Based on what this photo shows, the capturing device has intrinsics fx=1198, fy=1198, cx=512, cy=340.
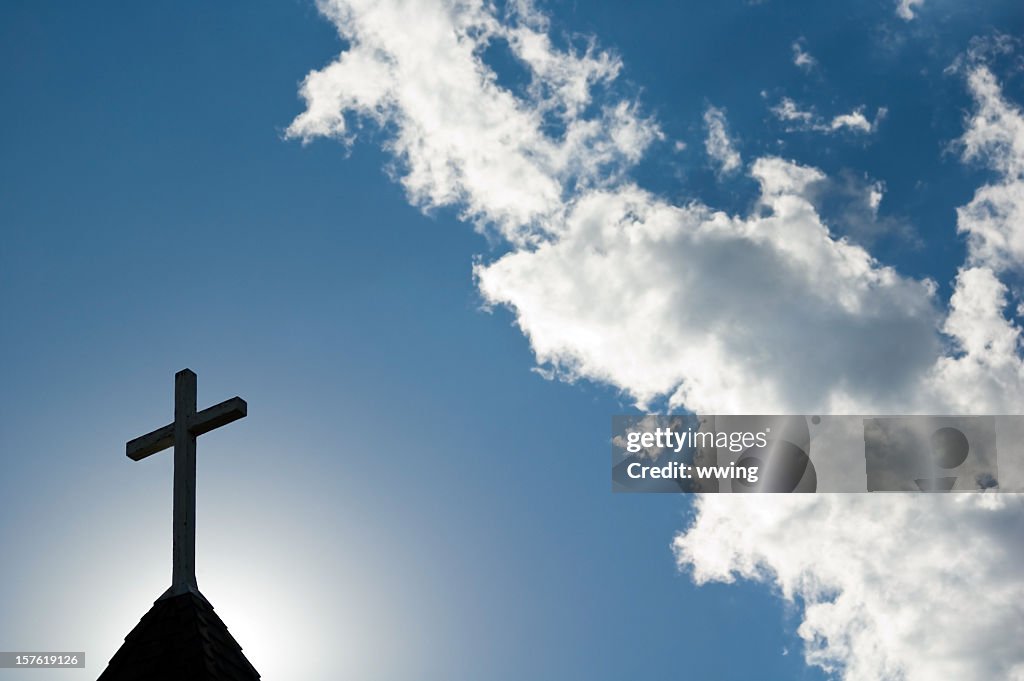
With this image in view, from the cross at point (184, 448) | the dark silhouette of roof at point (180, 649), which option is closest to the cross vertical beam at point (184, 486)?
the cross at point (184, 448)

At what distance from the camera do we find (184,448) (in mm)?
13570

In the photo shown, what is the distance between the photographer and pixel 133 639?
39.1 ft

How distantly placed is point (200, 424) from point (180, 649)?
2.93 metres

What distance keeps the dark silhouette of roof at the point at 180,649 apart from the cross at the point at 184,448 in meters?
0.30

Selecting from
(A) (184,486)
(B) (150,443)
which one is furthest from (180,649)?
(B) (150,443)

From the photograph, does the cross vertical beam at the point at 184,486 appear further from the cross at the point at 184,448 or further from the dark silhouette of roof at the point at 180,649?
the dark silhouette of roof at the point at 180,649

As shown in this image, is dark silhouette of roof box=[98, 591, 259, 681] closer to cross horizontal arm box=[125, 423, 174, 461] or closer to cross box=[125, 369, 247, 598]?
cross box=[125, 369, 247, 598]

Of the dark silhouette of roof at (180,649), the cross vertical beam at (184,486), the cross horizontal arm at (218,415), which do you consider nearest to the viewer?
the dark silhouette of roof at (180,649)

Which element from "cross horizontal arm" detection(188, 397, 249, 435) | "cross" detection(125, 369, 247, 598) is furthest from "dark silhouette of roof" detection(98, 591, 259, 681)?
"cross horizontal arm" detection(188, 397, 249, 435)

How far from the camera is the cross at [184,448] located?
1264 centimetres

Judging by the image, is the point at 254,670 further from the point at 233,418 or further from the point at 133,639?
the point at 233,418

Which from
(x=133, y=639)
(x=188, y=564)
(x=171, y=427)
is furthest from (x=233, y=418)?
(x=133, y=639)

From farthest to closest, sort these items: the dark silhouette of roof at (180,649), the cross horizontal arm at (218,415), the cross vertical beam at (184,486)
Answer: the cross horizontal arm at (218,415)
the cross vertical beam at (184,486)
the dark silhouette of roof at (180,649)

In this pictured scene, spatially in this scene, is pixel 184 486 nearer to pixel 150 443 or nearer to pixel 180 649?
pixel 150 443
